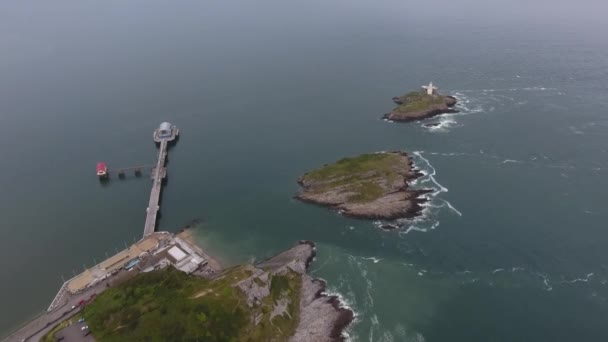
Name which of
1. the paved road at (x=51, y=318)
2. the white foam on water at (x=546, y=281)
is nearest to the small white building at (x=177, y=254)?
the paved road at (x=51, y=318)

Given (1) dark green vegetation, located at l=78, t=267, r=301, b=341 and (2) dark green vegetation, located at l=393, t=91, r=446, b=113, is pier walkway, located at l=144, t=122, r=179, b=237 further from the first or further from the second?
(2) dark green vegetation, located at l=393, t=91, r=446, b=113

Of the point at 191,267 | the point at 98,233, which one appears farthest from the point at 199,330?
the point at 98,233

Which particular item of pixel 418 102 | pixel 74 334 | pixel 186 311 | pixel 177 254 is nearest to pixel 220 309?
pixel 186 311

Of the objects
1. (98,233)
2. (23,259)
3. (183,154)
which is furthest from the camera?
(183,154)

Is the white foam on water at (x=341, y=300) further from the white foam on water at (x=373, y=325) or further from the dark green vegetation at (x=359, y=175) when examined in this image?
the dark green vegetation at (x=359, y=175)

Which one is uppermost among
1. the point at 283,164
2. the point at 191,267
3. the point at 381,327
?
the point at 283,164

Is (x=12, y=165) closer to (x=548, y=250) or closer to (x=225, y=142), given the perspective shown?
(x=225, y=142)

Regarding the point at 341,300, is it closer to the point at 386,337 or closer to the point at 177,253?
the point at 386,337
